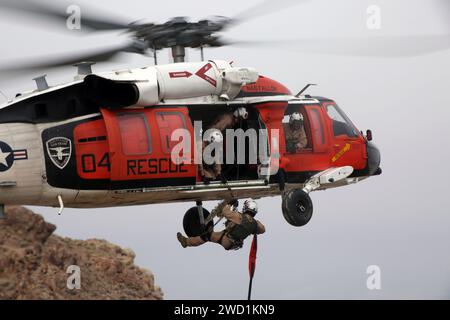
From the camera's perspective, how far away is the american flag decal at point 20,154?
1909cm

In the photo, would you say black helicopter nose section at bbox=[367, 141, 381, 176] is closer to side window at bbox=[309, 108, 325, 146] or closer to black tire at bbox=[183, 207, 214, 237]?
side window at bbox=[309, 108, 325, 146]

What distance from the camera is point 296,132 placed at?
21.7 meters

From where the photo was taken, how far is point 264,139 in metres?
21.0

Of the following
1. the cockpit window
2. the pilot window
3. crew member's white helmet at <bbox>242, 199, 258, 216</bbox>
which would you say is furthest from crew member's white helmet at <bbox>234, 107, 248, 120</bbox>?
the cockpit window

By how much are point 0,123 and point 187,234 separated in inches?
170

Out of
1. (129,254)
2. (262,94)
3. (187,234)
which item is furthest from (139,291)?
(262,94)

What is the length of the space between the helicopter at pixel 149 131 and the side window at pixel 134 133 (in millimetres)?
14

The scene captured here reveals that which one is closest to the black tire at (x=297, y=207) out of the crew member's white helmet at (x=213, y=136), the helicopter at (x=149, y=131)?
the helicopter at (x=149, y=131)

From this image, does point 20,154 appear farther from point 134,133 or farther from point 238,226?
point 238,226

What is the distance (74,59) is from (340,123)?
4.82 m

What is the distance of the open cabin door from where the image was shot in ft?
64.1

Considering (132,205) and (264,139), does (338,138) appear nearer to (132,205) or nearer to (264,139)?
(264,139)

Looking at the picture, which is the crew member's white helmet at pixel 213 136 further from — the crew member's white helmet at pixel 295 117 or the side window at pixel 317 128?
the side window at pixel 317 128

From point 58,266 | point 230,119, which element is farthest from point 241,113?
point 58,266
